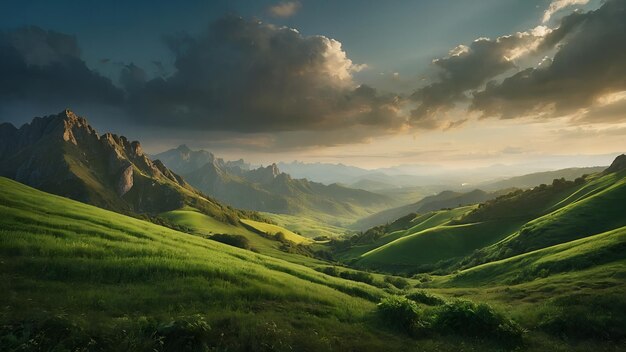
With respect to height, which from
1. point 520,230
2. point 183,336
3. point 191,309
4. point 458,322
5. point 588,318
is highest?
point 183,336

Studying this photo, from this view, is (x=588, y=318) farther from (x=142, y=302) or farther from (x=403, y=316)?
(x=142, y=302)

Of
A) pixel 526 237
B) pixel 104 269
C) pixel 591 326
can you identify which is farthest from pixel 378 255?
pixel 104 269

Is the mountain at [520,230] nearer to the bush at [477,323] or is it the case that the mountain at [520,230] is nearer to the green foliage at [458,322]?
the bush at [477,323]

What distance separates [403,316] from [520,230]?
300 ft

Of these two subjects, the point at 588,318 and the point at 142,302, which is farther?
the point at 588,318

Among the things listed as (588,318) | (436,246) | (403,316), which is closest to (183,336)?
(403,316)

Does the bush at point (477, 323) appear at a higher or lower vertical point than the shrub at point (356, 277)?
higher

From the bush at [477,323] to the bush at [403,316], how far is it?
5.30ft

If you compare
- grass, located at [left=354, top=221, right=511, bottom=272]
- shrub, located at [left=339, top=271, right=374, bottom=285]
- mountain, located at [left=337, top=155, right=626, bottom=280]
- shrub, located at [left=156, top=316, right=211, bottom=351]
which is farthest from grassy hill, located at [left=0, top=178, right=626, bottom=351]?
grass, located at [left=354, top=221, right=511, bottom=272]

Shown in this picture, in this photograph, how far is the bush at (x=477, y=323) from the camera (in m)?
20.7

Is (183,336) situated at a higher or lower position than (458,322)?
higher

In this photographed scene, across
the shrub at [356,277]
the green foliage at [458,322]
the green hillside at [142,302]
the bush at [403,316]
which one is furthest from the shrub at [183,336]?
the shrub at [356,277]

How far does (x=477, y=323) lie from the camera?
21219 millimetres

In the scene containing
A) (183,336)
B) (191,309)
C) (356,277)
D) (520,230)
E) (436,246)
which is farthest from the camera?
(436,246)
